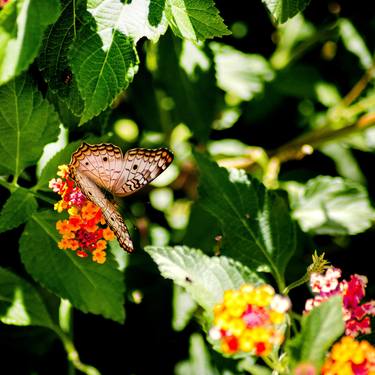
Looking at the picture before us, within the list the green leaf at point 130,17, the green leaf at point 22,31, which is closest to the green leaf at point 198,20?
the green leaf at point 130,17

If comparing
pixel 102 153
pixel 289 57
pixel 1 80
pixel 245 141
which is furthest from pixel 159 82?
pixel 1 80

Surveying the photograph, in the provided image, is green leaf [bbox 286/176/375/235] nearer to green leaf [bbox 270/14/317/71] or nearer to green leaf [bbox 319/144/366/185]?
green leaf [bbox 319/144/366/185]

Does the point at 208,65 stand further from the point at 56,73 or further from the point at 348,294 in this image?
the point at 348,294

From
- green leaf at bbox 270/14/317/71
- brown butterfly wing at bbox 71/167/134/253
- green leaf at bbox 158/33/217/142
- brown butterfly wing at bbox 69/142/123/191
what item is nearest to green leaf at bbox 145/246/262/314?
brown butterfly wing at bbox 71/167/134/253

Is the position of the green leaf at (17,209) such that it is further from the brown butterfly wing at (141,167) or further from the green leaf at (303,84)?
the green leaf at (303,84)

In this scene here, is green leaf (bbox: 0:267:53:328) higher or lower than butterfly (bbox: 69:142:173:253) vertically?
lower

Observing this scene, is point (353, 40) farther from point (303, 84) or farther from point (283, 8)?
point (283, 8)

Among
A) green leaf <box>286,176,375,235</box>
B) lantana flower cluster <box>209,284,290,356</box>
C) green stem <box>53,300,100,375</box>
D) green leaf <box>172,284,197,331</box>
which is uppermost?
lantana flower cluster <box>209,284,290,356</box>
